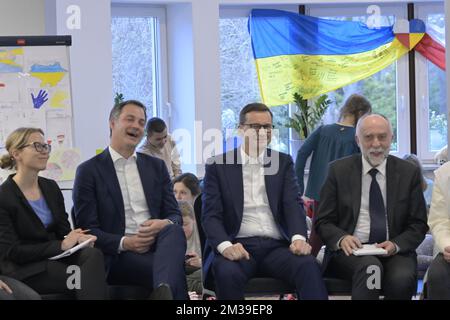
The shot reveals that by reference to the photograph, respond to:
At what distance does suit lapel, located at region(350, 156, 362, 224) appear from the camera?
4.46m

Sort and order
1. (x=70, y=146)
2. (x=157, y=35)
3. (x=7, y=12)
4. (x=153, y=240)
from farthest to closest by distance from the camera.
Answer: (x=157, y=35)
(x=7, y=12)
(x=70, y=146)
(x=153, y=240)

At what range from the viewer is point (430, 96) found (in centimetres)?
887

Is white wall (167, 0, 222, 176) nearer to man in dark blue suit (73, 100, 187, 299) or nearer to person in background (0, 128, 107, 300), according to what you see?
man in dark blue suit (73, 100, 187, 299)

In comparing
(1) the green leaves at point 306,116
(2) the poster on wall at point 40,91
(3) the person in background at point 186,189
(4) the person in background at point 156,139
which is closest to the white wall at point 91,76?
(4) the person in background at point 156,139

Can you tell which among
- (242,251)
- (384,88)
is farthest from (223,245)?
(384,88)

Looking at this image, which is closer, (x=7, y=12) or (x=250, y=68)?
(x=7, y=12)

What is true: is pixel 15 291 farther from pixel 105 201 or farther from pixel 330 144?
pixel 330 144

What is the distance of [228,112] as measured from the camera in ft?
28.2

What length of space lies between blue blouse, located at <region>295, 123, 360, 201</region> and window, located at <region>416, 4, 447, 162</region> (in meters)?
3.19

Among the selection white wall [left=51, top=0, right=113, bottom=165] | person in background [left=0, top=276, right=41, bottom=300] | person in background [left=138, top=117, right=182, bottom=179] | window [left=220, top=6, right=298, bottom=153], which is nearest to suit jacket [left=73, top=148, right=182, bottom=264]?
person in background [left=0, top=276, right=41, bottom=300]

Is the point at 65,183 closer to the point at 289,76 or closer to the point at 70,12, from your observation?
the point at 70,12
